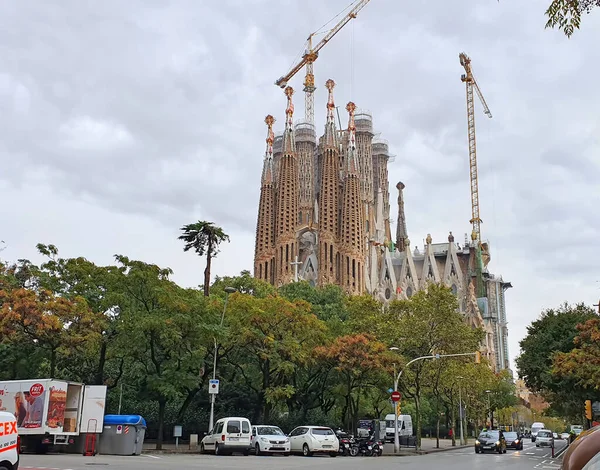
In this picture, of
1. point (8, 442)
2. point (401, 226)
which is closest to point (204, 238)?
point (8, 442)

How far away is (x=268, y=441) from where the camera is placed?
27688mm

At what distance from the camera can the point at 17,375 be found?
31.8m

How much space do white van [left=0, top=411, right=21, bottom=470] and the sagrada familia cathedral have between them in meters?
76.5

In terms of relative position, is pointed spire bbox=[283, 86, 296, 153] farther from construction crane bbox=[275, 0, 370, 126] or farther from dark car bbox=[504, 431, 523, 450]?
dark car bbox=[504, 431, 523, 450]

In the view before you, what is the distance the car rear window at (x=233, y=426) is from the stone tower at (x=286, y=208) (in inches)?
2719

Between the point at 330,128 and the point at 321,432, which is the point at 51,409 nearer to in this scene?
the point at 321,432

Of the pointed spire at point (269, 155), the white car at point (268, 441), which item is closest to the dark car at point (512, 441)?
the white car at point (268, 441)

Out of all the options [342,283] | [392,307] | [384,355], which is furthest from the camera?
[342,283]

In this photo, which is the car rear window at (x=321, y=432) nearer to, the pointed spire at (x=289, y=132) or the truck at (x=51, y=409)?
the truck at (x=51, y=409)

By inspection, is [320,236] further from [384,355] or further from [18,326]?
[18,326]

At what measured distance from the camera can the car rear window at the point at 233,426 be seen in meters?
26.9

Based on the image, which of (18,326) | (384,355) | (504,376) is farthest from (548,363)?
(504,376)

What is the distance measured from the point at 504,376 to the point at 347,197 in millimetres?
36187

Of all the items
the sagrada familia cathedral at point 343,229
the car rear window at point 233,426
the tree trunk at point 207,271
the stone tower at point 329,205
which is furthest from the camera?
the sagrada familia cathedral at point 343,229
